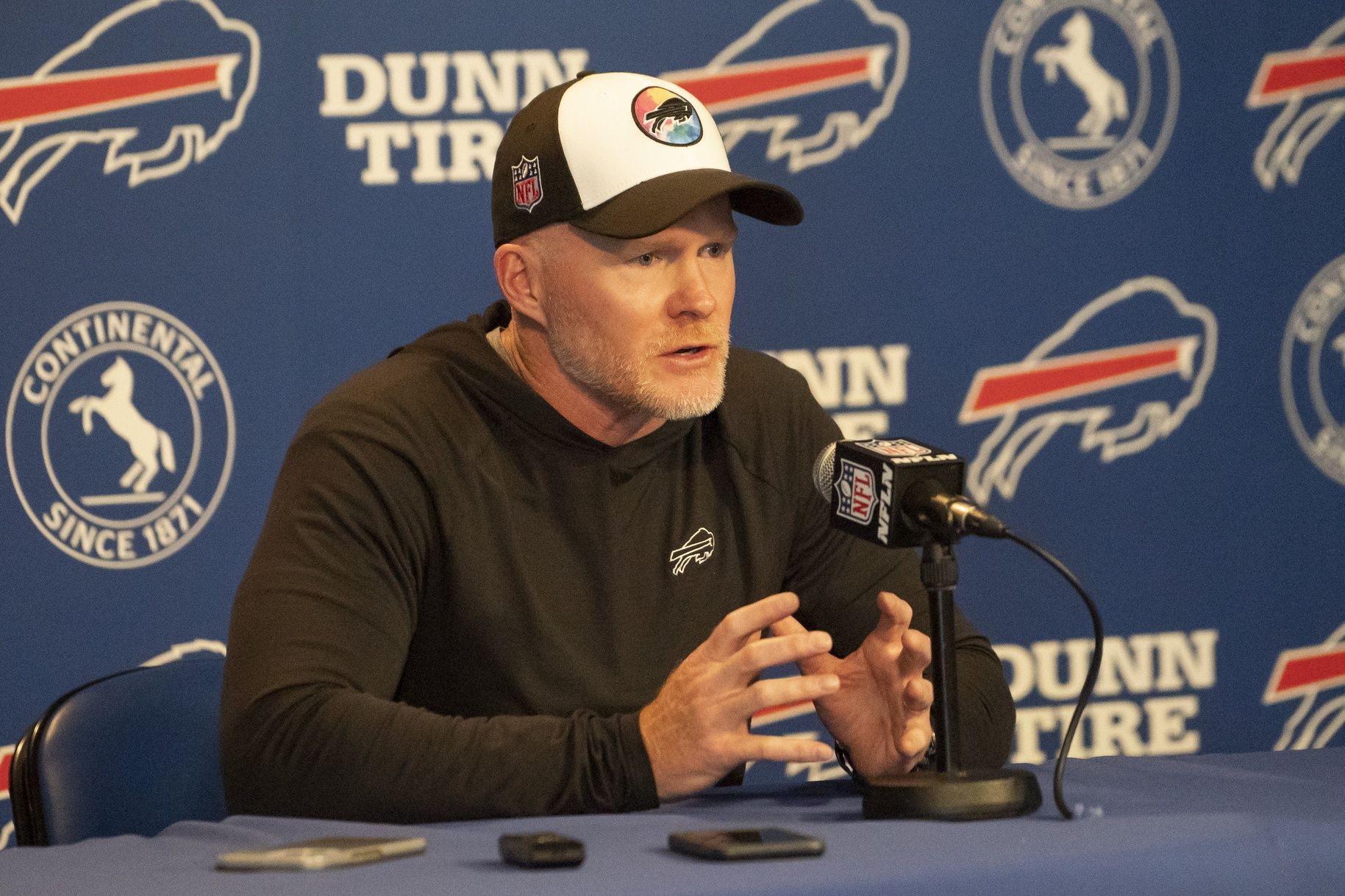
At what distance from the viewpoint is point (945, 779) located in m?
1.28

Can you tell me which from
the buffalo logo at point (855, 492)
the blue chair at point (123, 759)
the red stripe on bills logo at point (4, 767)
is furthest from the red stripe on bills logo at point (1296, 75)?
the red stripe on bills logo at point (4, 767)

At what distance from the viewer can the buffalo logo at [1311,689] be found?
3031 mm

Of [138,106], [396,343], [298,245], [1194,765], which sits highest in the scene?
[138,106]

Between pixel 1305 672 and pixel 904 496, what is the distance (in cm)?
205

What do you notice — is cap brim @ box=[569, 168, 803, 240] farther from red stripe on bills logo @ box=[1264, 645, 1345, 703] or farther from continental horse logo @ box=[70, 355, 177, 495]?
red stripe on bills logo @ box=[1264, 645, 1345, 703]

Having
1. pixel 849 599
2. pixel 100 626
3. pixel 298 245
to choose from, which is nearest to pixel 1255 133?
pixel 849 599

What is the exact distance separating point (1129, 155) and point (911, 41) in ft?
1.64

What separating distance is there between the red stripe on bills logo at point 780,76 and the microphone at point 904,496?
1.49 m

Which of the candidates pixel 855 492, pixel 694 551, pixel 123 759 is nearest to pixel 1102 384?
pixel 694 551

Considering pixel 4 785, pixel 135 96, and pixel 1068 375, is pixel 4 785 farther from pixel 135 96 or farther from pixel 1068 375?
pixel 1068 375

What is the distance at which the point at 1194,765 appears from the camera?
5.02 feet

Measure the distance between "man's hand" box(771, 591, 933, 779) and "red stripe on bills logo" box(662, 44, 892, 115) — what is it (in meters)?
1.42

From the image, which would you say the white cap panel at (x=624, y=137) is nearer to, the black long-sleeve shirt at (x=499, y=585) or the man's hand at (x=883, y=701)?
the black long-sleeve shirt at (x=499, y=585)

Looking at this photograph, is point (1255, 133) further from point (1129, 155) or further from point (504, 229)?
point (504, 229)
